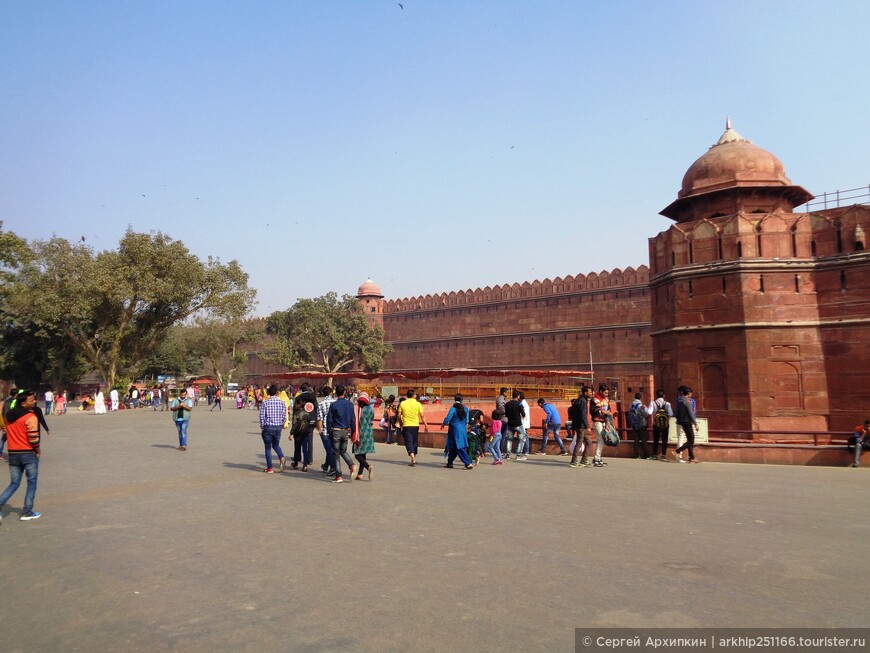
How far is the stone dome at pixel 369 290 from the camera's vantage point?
181ft

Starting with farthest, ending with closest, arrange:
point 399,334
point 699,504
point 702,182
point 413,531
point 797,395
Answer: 1. point 399,334
2. point 702,182
3. point 797,395
4. point 699,504
5. point 413,531

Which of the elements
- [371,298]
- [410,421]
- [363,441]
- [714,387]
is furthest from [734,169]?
[371,298]

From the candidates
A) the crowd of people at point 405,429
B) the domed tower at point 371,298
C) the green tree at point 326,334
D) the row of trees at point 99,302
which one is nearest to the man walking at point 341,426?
the crowd of people at point 405,429

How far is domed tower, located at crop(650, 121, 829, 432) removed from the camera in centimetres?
1399

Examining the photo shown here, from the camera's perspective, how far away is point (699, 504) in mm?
6863

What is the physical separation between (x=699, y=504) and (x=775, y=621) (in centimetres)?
363

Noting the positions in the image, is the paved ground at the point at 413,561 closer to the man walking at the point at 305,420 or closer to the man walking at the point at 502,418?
the man walking at the point at 305,420

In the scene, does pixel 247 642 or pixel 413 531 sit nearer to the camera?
pixel 247 642

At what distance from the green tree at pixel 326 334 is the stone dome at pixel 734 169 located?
33163 millimetres

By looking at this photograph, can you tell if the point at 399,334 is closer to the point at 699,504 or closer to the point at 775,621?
the point at 699,504

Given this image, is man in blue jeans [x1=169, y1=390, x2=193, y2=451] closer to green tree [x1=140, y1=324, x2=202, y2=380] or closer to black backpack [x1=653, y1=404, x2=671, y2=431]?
black backpack [x1=653, y1=404, x2=671, y2=431]

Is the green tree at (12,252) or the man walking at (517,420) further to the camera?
the green tree at (12,252)

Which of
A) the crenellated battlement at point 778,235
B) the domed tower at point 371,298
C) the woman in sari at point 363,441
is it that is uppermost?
the domed tower at point 371,298

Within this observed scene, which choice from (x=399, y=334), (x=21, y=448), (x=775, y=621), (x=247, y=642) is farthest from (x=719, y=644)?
(x=399, y=334)
